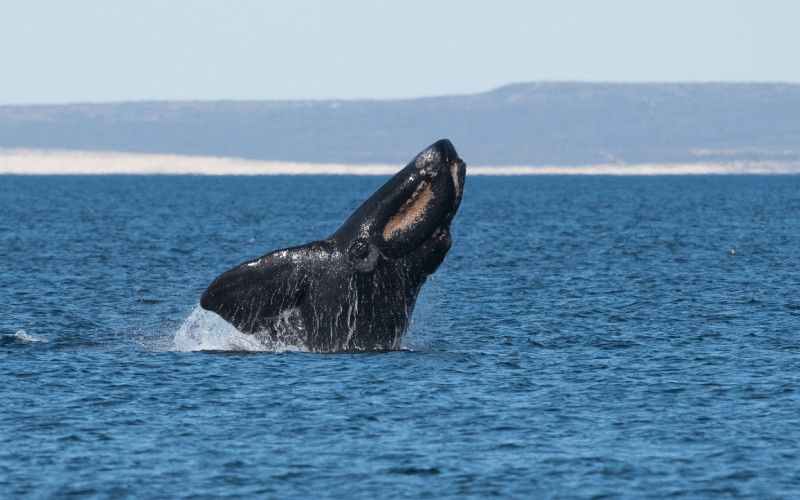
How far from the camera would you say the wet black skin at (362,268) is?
2738 centimetres

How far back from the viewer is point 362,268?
2800cm

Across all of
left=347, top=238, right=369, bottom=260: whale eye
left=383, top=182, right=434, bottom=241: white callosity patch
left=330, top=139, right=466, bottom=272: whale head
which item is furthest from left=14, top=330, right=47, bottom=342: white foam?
left=383, top=182, right=434, bottom=241: white callosity patch

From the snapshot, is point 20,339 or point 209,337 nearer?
point 209,337

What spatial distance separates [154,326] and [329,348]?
11.9 m

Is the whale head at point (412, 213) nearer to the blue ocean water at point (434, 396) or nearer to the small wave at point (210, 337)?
the blue ocean water at point (434, 396)

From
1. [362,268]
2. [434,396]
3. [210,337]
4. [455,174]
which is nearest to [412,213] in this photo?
[455,174]

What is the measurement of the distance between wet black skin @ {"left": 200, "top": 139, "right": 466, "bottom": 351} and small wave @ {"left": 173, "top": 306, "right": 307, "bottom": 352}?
280 centimetres

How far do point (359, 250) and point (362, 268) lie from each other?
33 centimetres

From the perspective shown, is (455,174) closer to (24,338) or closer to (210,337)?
(210,337)

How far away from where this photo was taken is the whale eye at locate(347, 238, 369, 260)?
28.0 metres

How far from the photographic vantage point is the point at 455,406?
28.4m

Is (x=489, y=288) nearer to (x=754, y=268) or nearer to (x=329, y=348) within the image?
(x=754, y=268)

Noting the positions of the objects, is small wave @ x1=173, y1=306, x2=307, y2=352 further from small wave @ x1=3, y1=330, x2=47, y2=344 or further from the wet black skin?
small wave @ x1=3, y1=330, x2=47, y2=344

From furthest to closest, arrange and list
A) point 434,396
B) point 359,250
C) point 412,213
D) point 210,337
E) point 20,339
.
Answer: point 20,339 → point 210,337 → point 434,396 → point 359,250 → point 412,213
